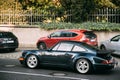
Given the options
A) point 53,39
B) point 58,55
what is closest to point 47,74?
point 58,55

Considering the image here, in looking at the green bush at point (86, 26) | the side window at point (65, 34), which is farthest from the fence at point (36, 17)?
the side window at point (65, 34)

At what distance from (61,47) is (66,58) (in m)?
0.61

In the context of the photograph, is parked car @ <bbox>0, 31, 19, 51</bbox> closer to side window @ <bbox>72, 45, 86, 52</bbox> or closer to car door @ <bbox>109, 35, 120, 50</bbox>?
car door @ <bbox>109, 35, 120, 50</bbox>

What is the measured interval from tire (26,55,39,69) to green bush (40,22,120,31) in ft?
34.5

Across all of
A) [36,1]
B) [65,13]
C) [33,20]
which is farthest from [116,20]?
[36,1]

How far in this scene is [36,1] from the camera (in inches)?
1270

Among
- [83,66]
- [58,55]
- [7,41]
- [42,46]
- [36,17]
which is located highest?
[36,17]

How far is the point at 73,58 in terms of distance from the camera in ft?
42.0

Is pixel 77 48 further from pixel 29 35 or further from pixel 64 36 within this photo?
pixel 29 35

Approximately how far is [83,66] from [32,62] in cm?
237

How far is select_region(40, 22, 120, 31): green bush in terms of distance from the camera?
23.1 metres

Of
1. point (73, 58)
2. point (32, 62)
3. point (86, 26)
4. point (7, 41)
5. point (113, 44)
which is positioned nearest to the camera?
point (73, 58)

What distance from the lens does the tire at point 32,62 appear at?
44.8 feet

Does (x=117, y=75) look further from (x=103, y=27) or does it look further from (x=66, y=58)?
(x=103, y=27)
